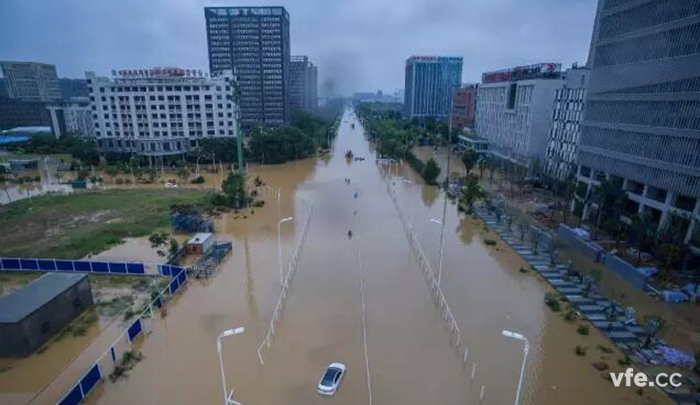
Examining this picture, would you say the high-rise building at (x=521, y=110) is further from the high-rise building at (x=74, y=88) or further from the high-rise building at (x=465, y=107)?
the high-rise building at (x=74, y=88)

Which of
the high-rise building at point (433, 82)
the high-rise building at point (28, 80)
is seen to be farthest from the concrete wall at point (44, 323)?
the high-rise building at point (28, 80)

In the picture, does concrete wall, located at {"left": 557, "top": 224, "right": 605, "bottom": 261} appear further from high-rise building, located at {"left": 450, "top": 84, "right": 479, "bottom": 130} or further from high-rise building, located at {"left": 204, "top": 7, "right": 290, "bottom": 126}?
high-rise building, located at {"left": 204, "top": 7, "right": 290, "bottom": 126}

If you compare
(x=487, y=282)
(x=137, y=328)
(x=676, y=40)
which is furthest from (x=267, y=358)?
(x=676, y=40)

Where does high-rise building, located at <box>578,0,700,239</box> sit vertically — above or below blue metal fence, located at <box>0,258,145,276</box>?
above

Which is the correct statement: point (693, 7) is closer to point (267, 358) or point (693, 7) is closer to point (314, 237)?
point (314, 237)

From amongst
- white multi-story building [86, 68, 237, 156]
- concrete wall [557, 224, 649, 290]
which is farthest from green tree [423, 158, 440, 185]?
white multi-story building [86, 68, 237, 156]
